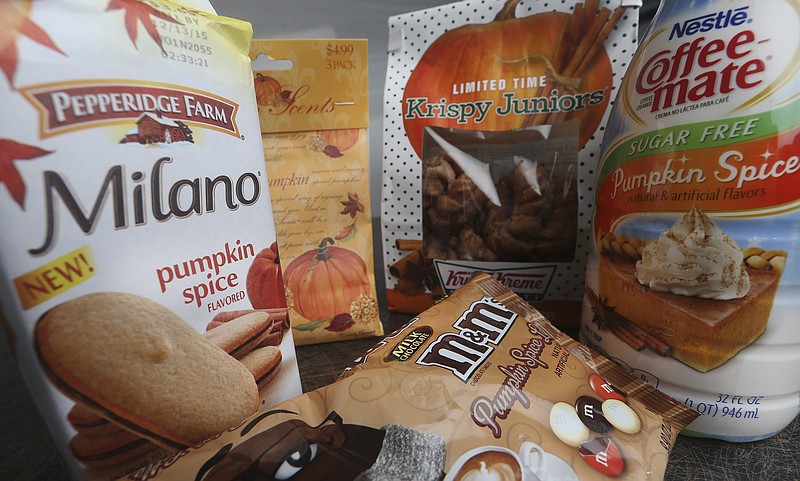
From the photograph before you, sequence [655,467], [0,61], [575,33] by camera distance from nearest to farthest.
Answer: [0,61], [655,467], [575,33]

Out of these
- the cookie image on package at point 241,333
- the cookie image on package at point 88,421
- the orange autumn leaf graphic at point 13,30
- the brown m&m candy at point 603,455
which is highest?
the orange autumn leaf graphic at point 13,30

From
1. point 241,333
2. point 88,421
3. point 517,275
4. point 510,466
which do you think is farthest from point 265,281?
point 517,275

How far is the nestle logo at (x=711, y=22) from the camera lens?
0.36m

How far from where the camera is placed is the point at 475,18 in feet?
2.04

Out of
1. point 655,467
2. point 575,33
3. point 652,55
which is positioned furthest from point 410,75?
point 655,467

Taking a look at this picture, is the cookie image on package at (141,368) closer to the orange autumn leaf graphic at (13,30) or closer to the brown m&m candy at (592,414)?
the orange autumn leaf graphic at (13,30)

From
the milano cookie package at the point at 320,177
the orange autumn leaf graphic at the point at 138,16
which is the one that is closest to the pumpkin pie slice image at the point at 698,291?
the milano cookie package at the point at 320,177

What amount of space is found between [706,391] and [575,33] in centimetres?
49

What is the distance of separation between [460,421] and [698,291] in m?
0.28

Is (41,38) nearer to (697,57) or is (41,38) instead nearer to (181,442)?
(181,442)

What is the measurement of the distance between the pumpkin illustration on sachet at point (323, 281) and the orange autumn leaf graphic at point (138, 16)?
0.37 metres

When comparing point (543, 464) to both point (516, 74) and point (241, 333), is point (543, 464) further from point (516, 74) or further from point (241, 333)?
point (516, 74)

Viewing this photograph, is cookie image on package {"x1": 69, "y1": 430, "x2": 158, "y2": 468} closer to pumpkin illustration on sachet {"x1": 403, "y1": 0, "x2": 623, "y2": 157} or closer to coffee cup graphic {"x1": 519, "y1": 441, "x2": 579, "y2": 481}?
coffee cup graphic {"x1": 519, "y1": 441, "x2": 579, "y2": 481}

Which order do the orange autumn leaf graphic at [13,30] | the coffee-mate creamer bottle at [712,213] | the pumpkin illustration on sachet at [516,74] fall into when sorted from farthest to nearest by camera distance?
the pumpkin illustration on sachet at [516,74] < the coffee-mate creamer bottle at [712,213] < the orange autumn leaf graphic at [13,30]
